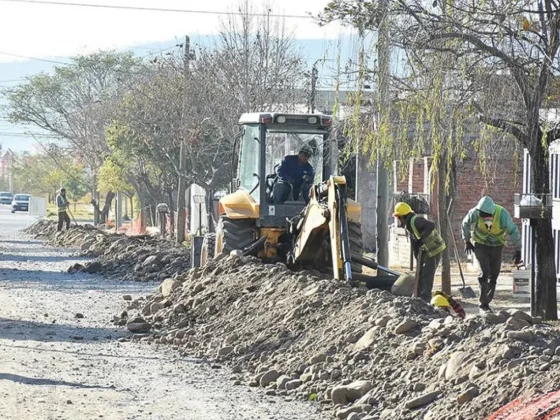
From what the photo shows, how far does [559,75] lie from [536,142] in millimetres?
Answer: 1121

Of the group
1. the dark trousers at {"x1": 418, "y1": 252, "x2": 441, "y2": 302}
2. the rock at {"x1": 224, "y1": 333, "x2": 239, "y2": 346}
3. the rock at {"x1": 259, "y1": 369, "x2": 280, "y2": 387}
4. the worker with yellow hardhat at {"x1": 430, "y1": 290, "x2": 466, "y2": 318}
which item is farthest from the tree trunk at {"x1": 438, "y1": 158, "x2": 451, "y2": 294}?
the rock at {"x1": 259, "y1": 369, "x2": 280, "y2": 387}

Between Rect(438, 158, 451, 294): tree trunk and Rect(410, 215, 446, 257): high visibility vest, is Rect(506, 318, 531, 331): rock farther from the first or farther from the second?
Rect(438, 158, 451, 294): tree trunk

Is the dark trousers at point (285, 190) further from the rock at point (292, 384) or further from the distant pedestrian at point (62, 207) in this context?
the distant pedestrian at point (62, 207)

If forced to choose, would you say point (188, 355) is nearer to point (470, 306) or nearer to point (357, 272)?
point (357, 272)

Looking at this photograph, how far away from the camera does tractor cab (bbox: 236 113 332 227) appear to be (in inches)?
778

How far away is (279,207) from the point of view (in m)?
19.8

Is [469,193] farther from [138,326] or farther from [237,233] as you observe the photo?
[138,326]

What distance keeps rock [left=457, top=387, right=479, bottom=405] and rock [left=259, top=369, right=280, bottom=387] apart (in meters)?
3.09

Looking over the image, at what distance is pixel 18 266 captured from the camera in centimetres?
3306

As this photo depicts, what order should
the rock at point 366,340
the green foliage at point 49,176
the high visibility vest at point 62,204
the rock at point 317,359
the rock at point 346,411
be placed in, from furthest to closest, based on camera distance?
the green foliage at point 49,176, the high visibility vest at point 62,204, the rock at point 317,359, the rock at point 366,340, the rock at point 346,411

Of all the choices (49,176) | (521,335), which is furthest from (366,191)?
(49,176)

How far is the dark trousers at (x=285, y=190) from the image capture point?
778 inches

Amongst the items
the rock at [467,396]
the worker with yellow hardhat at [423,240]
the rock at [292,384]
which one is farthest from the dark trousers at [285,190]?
the rock at [467,396]

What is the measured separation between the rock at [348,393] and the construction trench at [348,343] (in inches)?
0.4
